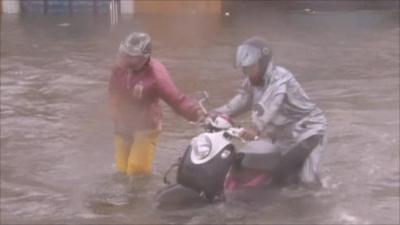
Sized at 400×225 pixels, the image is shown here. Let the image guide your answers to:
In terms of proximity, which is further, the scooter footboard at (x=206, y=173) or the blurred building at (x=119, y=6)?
the blurred building at (x=119, y=6)

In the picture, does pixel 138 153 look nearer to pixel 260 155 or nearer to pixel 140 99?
pixel 140 99

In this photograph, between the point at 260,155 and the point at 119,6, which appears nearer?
the point at 260,155

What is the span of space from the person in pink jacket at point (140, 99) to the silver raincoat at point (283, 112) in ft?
1.41

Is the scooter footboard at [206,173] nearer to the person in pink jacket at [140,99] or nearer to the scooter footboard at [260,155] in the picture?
the scooter footboard at [260,155]

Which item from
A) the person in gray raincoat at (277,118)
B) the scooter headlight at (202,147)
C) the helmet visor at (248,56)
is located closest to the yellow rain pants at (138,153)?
the person in gray raincoat at (277,118)

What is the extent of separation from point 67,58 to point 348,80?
493 centimetres

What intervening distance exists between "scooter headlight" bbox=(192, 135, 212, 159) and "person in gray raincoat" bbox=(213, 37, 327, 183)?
13.5 inches

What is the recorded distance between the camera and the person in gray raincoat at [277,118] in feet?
27.7

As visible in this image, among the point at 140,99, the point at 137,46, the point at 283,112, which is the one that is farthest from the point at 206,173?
the point at 137,46

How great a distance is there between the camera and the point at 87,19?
74.4 feet

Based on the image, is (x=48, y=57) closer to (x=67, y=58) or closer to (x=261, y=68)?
(x=67, y=58)

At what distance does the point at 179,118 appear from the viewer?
12.5 meters

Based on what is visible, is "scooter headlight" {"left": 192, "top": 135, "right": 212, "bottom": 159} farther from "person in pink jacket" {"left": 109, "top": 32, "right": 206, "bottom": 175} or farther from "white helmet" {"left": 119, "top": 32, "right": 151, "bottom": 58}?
"white helmet" {"left": 119, "top": 32, "right": 151, "bottom": 58}

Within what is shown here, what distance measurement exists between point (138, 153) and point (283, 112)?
1396mm
